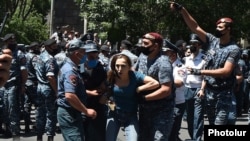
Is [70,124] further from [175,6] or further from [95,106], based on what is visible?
[175,6]

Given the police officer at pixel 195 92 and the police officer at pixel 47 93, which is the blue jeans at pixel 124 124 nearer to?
the police officer at pixel 195 92

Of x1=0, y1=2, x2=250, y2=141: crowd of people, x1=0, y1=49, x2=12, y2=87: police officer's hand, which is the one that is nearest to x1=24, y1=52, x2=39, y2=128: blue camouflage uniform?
x1=0, y1=2, x2=250, y2=141: crowd of people

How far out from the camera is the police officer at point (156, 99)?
683 cm

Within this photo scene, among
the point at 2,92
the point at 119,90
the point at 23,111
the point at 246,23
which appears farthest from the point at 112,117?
the point at 246,23

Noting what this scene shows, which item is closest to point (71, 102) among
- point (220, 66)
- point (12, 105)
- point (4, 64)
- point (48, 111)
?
point (220, 66)

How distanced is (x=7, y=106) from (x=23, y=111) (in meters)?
1.48

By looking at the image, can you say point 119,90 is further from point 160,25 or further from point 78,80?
point 160,25

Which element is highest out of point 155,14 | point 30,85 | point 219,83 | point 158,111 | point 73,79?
point 155,14

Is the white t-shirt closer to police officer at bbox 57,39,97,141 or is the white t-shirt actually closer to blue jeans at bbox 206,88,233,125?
blue jeans at bbox 206,88,233,125

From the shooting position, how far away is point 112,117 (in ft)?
23.1

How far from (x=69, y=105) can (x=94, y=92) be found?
1049mm

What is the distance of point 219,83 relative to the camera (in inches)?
292

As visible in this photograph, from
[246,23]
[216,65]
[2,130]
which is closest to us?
[216,65]

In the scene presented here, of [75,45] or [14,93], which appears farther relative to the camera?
[14,93]
